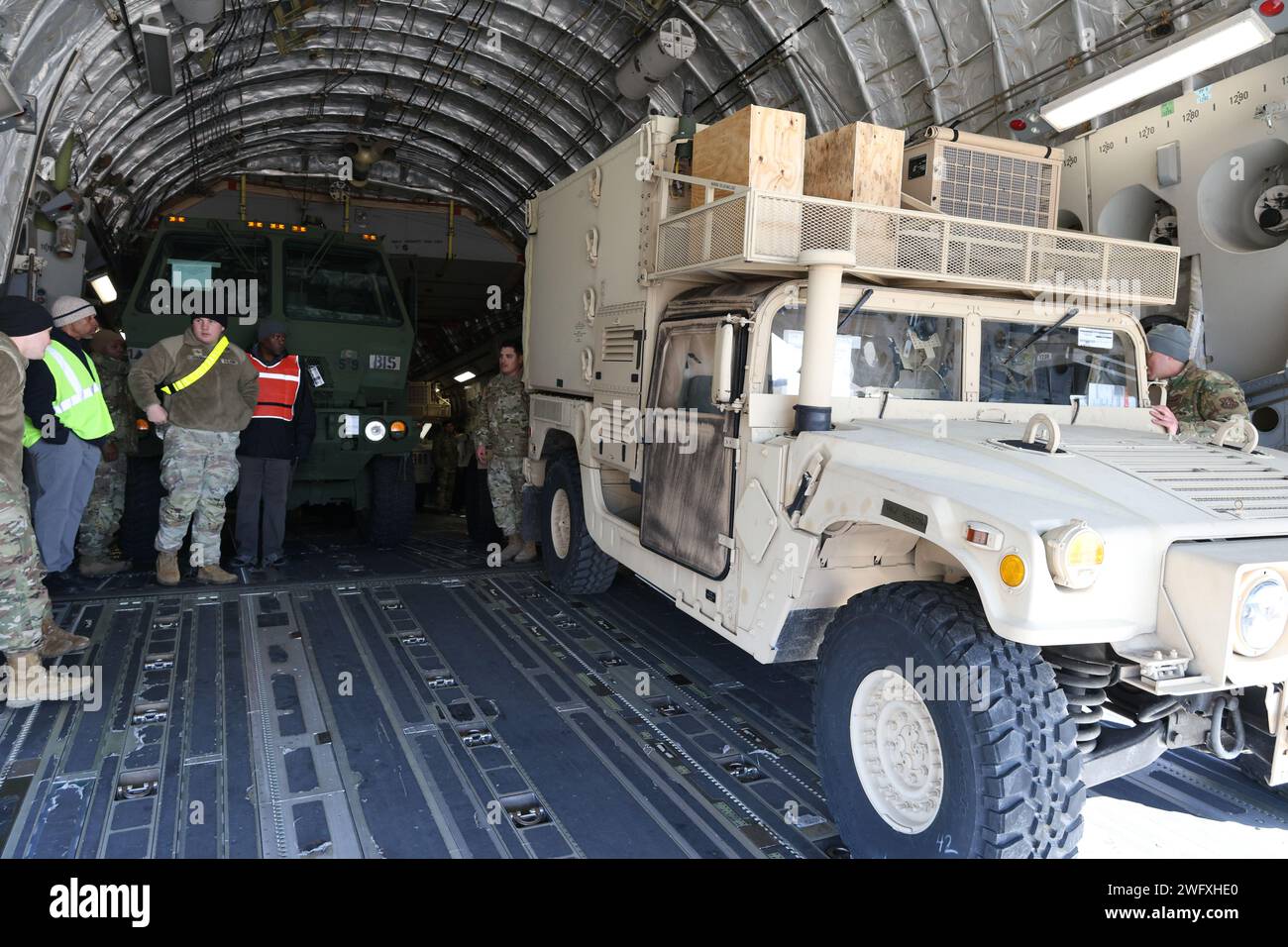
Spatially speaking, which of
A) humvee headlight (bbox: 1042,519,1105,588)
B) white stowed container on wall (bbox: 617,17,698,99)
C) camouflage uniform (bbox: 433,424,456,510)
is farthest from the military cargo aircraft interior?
camouflage uniform (bbox: 433,424,456,510)

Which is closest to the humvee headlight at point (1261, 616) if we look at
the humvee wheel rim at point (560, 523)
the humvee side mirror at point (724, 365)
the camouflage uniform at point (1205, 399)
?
the humvee side mirror at point (724, 365)

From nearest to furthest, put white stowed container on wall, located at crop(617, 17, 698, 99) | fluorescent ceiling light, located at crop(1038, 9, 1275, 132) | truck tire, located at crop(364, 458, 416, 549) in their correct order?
1. fluorescent ceiling light, located at crop(1038, 9, 1275, 132)
2. truck tire, located at crop(364, 458, 416, 549)
3. white stowed container on wall, located at crop(617, 17, 698, 99)

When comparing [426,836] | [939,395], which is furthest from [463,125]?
[426,836]

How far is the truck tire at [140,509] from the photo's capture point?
595 cm

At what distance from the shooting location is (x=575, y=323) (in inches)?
206

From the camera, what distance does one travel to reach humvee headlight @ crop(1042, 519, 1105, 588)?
2.08m

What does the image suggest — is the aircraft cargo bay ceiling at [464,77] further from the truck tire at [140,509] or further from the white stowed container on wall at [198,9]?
the truck tire at [140,509]

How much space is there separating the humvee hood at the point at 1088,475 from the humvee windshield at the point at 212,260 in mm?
5036

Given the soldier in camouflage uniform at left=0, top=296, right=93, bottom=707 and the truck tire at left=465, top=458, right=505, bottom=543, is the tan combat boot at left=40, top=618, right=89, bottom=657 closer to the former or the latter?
the soldier in camouflage uniform at left=0, top=296, right=93, bottom=707

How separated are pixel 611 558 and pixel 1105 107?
3.91 meters

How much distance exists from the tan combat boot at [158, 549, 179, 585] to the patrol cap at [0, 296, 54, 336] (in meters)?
2.31

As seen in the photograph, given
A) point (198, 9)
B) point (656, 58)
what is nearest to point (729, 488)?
point (198, 9)

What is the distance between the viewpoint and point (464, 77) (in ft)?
37.9

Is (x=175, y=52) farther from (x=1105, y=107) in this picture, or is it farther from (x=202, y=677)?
(x=1105, y=107)
